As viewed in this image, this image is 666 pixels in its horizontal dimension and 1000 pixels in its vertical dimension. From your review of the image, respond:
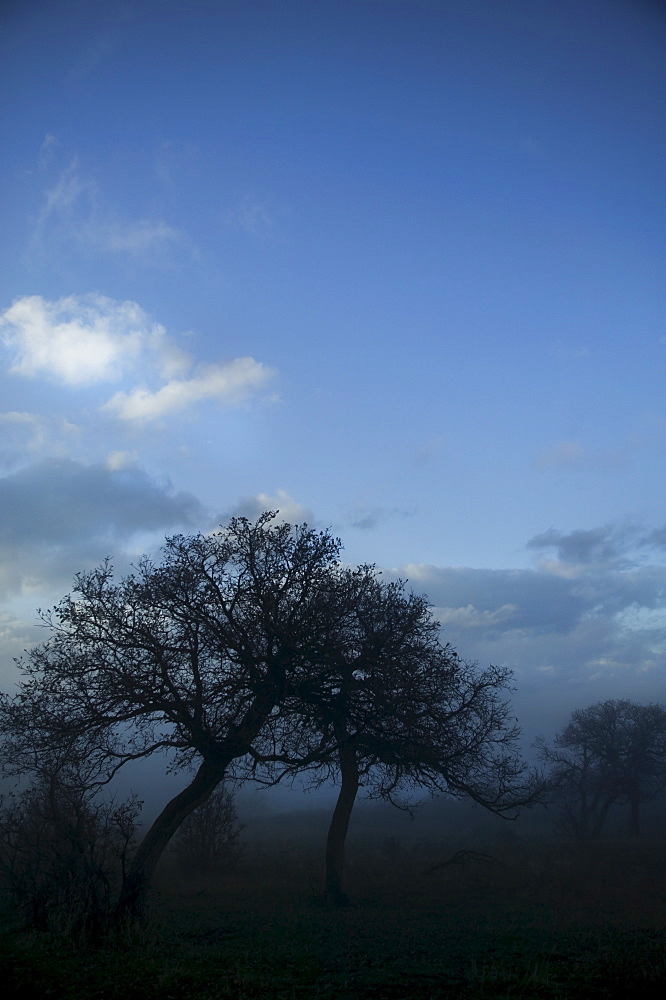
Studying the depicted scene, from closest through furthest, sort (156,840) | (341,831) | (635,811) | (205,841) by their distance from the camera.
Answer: (156,840) → (341,831) → (205,841) → (635,811)


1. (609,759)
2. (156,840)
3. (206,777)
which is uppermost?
(206,777)

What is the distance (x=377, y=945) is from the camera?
36.6ft

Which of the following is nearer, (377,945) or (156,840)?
(377,945)

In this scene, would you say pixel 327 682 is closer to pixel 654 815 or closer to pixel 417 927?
pixel 417 927

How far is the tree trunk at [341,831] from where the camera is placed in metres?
18.2

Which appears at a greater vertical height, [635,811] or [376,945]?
[376,945]

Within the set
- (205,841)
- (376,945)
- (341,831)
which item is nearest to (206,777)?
(376,945)

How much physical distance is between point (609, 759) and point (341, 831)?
119ft

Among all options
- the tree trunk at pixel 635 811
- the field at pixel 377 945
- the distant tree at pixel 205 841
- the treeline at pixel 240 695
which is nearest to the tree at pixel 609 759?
the tree trunk at pixel 635 811

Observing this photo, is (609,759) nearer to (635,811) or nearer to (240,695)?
(635,811)

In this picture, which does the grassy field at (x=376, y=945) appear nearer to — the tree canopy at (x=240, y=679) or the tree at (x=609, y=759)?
the tree canopy at (x=240, y=679)

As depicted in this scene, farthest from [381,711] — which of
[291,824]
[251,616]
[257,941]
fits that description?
[291,824]

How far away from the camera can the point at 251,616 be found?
15953 millimetres

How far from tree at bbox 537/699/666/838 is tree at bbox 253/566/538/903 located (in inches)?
1206
